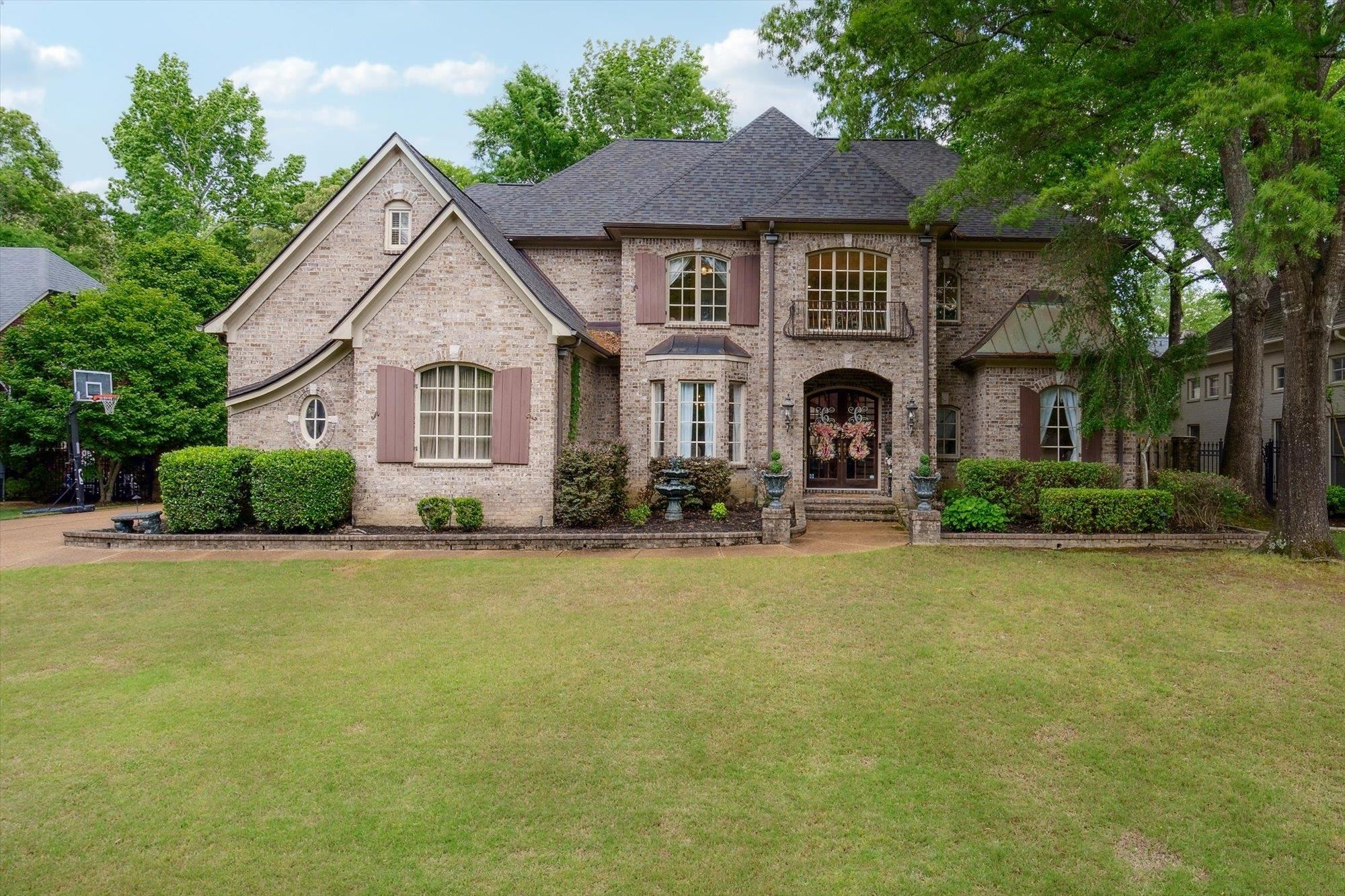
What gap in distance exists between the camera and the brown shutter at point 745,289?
55.5 feet

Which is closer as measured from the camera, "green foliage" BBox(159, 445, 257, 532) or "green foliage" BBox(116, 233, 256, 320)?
"green foliage" BBox(159, 445, 257, 532)

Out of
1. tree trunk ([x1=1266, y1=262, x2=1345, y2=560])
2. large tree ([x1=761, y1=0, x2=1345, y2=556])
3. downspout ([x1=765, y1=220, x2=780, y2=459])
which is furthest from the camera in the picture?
downspout ([x1=765, y1=220, x2=780, y2=459])

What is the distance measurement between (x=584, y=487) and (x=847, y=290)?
26.4 ft

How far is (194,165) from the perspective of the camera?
119ft

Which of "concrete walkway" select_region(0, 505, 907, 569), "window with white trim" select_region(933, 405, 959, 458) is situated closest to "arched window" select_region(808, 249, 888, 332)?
"window with white trim" select_region(933, 405, 959, 458)

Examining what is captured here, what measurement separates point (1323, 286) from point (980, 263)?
24.8 ft

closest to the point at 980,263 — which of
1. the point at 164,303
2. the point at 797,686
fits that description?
the point at 797,686

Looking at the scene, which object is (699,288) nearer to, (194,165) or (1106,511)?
(1106,511)

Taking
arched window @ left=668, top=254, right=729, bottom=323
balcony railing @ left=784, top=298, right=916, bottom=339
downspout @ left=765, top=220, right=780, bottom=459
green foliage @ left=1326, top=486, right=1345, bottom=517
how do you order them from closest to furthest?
green foliage @ left=1326, top=486, right=1345, bottom=517 → balcony railing @ left=784, top=298, right=916, bottom=339 → downspout @ left=765, top=220, right=780, bottom=459 → arched window @ left=668, top=254, right=729, bottom=323

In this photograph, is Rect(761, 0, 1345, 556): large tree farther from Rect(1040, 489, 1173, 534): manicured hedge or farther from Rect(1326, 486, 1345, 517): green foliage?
Rect(1326, 486, 1345, 517): green foliage

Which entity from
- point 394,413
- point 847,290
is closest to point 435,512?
point 394,413

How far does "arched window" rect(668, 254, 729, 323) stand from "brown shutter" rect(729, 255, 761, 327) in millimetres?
180

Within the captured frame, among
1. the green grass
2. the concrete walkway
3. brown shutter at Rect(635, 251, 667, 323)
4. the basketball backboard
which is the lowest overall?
the green grass

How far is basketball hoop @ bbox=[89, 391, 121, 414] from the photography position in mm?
18891
